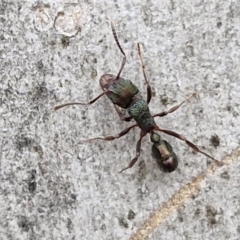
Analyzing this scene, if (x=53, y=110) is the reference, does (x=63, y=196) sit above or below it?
below

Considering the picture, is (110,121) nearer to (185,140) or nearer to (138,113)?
(138,113)

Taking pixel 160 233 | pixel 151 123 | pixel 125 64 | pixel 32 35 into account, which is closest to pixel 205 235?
pixel 160 233

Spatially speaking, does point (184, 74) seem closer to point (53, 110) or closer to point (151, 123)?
point (151, 123)

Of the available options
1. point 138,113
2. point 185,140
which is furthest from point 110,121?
point 185,140
